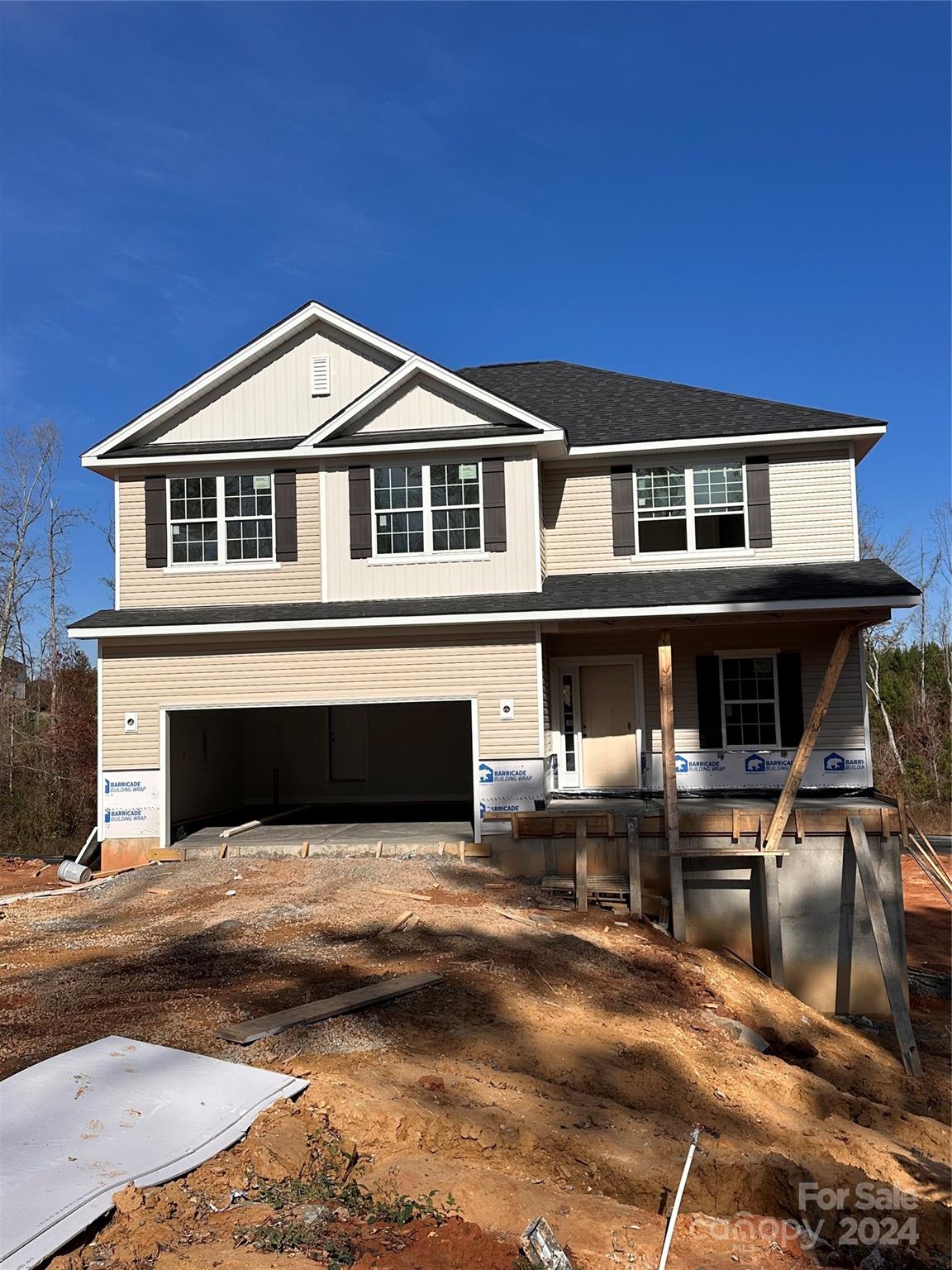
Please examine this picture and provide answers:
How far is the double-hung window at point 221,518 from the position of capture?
15.8 m

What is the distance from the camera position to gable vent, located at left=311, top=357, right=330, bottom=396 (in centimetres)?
1634

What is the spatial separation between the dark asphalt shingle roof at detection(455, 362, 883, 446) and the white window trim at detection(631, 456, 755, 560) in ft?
1.72

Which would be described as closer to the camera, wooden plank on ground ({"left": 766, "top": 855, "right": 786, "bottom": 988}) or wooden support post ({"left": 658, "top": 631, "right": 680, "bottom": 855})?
wooden plank on ground ({"left": 766, "top": 855, "right": 786, "bottom": 988})

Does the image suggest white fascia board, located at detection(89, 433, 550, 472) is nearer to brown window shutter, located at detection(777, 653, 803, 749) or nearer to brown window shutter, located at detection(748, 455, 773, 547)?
brown window shutter, located at detection(748, 455, 773, 547)

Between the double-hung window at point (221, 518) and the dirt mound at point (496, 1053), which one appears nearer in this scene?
the dirt mound at point (496, 1053)

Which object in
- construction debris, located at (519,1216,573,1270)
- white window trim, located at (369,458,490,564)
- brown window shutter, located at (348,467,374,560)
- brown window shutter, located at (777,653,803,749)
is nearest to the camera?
construction debris, located at (519,1216,573,1270)

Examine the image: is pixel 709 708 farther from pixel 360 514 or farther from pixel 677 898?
pixel 360 514

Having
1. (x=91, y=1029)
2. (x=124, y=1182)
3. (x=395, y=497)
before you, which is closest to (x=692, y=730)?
(x=395, y=497)

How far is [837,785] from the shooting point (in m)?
15.6

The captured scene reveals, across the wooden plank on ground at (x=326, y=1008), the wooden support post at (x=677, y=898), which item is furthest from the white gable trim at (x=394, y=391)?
the wooden plank on ground at (x=326, y=1008)

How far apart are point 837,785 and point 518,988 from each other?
337 inches

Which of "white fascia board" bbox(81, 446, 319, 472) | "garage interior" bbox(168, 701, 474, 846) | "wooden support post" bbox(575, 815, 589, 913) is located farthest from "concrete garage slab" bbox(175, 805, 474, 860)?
"white fascia board" bbox(81, 446, 319, 472)

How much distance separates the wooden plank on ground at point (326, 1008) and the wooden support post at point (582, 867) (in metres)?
4.04

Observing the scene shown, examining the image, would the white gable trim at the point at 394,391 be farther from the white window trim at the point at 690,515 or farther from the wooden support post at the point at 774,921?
the wooden support post at the point at 774,921
